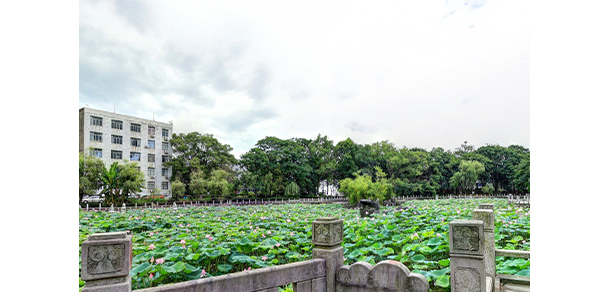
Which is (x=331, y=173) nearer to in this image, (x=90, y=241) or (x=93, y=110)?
(x=93, y=110)

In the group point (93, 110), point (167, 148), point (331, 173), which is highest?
point (93, 110)

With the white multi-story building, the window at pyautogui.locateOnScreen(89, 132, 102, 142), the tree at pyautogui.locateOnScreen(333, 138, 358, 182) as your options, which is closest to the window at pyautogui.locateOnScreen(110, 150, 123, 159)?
the white multi-story building

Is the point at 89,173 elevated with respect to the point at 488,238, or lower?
lower

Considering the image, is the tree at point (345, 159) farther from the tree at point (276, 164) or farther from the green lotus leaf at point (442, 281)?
the green lotus leaf at point (442, 281)

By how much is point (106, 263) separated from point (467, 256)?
254cm

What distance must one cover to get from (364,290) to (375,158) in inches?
1394

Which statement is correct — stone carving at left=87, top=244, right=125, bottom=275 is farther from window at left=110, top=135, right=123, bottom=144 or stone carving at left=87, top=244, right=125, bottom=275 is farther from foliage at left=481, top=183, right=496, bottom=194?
foliage at left=481, top=183, right=496, bottom=194

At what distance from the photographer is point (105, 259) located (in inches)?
75.9

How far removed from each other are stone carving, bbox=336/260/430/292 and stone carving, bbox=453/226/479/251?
0.40m

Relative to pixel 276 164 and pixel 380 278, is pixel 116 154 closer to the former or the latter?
pixel 276 164

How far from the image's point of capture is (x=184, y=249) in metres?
4.54

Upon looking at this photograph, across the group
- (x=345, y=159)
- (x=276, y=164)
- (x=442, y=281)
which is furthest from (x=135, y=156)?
(x=442, y=281)

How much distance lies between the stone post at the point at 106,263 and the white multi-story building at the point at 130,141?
27.8 m
